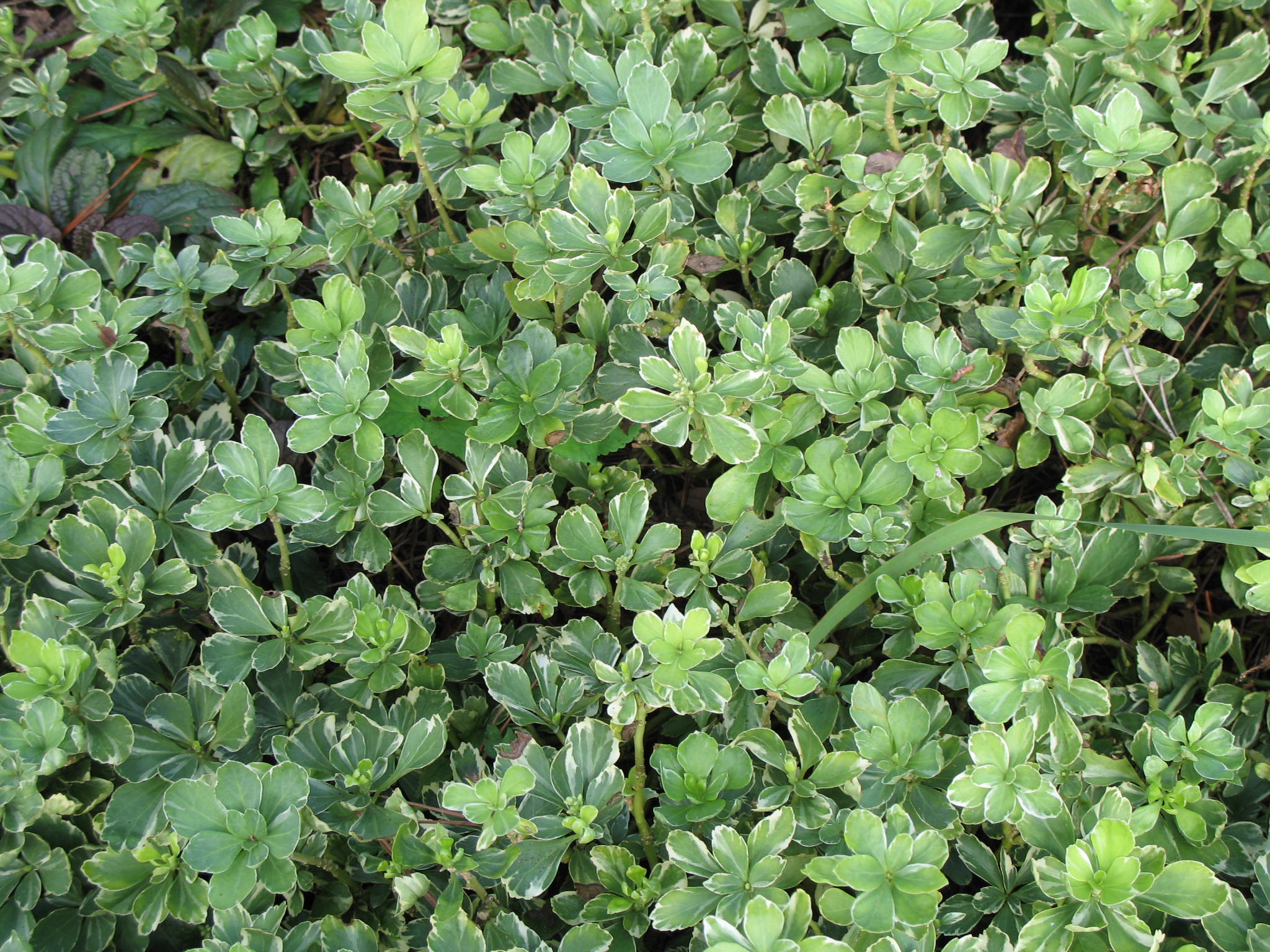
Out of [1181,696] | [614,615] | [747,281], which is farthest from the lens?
[747,281]

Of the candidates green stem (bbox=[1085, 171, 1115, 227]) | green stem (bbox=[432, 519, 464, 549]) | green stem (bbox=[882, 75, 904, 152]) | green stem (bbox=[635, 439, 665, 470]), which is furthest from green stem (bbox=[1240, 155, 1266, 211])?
green stem (bbox=[432, 519, 464, 549])

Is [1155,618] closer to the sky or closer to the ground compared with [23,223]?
closer to the ground

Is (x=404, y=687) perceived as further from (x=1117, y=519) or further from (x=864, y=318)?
(x=1117, y=519)

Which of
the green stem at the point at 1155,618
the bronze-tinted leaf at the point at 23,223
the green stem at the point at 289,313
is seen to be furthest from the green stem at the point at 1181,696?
the bronze-tinted leaf at the point at 23,223

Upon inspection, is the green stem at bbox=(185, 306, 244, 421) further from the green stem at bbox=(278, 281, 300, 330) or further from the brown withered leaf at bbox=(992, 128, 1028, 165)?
the brown withered leaf at bbox=(992, 128, 1028, 165)

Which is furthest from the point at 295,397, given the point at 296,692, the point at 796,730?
the point at 796,730

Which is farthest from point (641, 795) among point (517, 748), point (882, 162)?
point (882, 162)

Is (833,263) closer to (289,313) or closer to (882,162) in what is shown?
(882,162)
